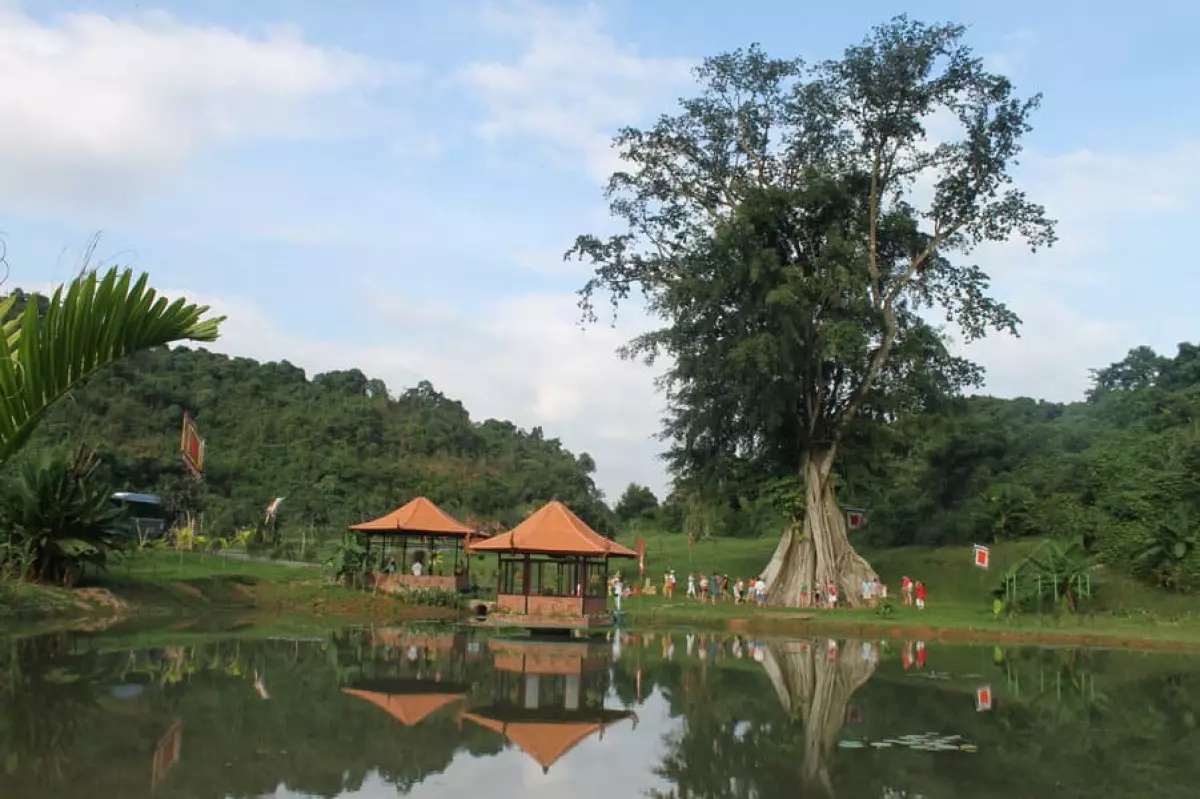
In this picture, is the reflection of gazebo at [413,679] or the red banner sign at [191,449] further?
the red banner sign at [191,449]

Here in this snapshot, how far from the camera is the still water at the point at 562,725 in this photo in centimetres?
820

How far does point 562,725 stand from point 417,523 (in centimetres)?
1714

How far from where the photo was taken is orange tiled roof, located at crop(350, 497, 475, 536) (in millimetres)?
27188

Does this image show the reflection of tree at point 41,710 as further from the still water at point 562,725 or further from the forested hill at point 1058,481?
the forested hill at point 1058,481

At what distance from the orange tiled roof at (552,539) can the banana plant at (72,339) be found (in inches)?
764

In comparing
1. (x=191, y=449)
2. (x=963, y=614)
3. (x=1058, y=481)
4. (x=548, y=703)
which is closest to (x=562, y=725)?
(x=548, y=703)

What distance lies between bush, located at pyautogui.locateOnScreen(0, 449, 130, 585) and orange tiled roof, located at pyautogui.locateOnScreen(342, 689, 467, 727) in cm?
1254

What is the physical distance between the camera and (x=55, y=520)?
21984mm

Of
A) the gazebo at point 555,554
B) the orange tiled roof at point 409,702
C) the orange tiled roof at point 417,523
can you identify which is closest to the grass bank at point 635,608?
the orange tiled roof at point 417,523

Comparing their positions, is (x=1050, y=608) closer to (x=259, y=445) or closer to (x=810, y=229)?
(x=810, y=229)

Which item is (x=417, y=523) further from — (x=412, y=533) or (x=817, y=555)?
(x=817, y=555)

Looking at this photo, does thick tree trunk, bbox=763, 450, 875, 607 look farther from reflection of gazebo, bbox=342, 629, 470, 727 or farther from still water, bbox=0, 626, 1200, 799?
reflection of gazebo, bbox=342, 629, 470, 727

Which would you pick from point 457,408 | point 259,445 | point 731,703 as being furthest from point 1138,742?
point 457,408

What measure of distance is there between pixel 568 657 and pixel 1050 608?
46.7 feet
